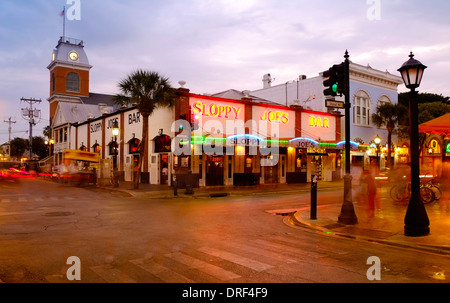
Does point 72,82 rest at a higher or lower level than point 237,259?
higher

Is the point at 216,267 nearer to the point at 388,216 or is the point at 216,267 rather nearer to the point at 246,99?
the point at 388,216

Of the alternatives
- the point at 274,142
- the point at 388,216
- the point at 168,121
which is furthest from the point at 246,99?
the point at 388,216

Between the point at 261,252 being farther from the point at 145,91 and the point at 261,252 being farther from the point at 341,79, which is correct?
the point at 145,91

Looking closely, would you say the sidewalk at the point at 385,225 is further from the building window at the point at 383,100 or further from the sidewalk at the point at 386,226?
the building window at the point at 383,100

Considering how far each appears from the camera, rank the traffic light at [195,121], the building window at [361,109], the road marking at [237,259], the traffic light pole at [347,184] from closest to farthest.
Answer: the road marking at [237,259], the traffic light pole at [347,184], the traffic light at [195,121], the building window at [361,109]

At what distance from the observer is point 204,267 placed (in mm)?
6297

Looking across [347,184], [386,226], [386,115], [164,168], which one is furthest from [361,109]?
[386,226]

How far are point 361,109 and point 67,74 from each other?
4893 centimetres

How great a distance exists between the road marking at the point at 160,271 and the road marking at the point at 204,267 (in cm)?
45

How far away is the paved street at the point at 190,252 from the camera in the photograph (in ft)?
19.2

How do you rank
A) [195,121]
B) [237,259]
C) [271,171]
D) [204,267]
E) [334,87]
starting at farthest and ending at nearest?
[271,171] < [195,121] < [334,87] < [237,259] < [204,267]

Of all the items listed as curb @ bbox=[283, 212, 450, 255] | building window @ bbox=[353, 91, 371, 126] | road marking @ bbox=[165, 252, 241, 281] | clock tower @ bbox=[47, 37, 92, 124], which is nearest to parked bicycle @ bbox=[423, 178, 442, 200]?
curb @ bbox=[283, 212, 450, 255]

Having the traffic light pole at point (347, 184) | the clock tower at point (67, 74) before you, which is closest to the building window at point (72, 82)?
the clock tower at point (67, 74)

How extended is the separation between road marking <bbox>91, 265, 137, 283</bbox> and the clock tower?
6031 centimetres
